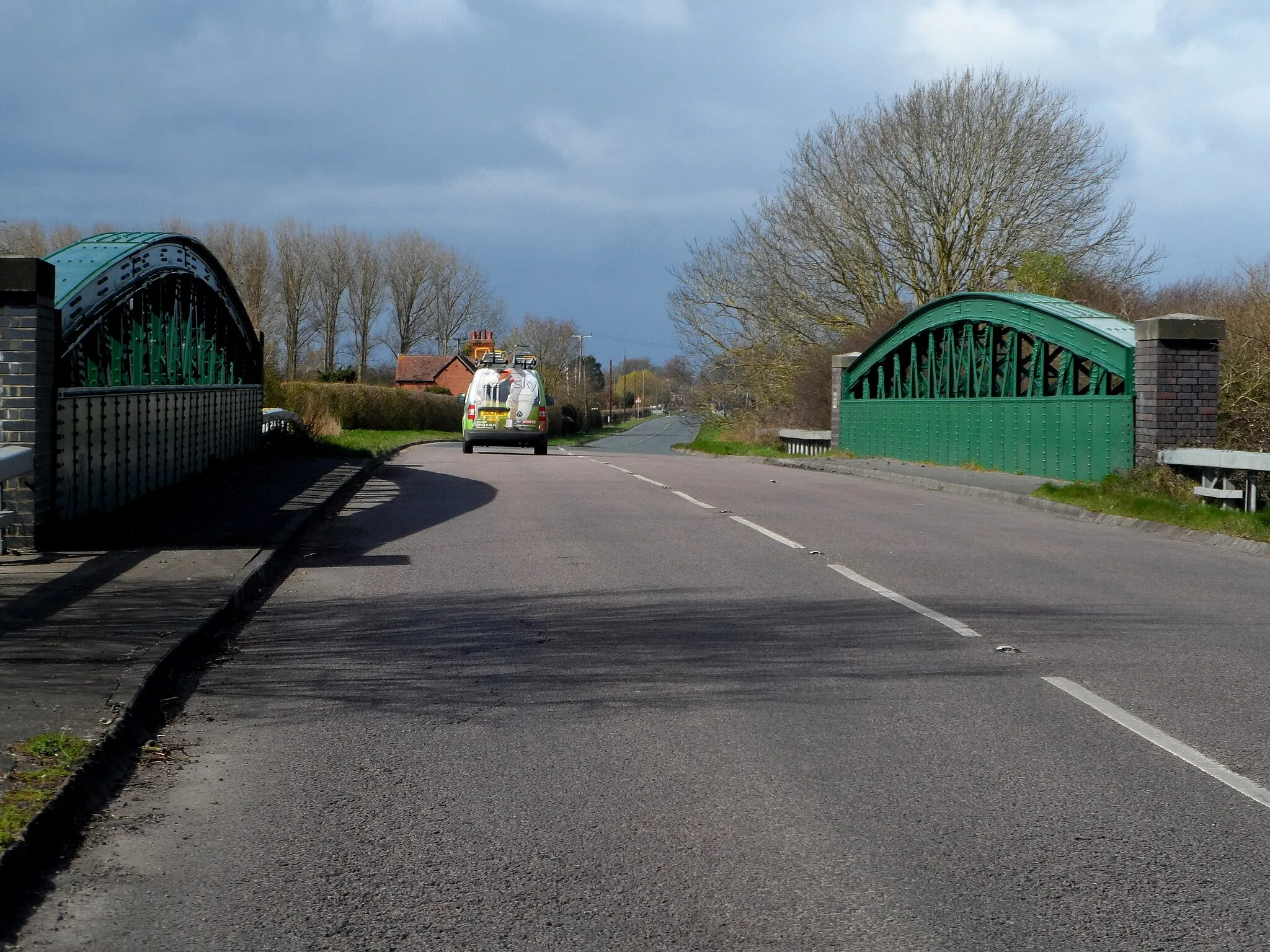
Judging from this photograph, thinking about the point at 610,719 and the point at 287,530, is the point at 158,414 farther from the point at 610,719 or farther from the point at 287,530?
the point at 610,719

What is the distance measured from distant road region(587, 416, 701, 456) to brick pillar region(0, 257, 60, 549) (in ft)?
105

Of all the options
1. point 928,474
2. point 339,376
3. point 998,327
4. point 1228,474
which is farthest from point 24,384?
point 339,376

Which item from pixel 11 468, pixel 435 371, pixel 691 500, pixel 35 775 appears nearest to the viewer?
pixel 35 775

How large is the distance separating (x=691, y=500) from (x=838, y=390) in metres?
18.3

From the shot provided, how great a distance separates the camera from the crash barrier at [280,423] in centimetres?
2716

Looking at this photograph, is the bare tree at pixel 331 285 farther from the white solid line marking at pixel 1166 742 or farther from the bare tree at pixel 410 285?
the white solid line marking at pixel 1166 742

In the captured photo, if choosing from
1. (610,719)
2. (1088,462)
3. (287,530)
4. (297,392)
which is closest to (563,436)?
(297,392)

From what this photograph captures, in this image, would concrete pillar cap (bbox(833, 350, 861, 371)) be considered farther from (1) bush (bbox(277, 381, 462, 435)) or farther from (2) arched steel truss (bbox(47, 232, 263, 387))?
(2) arched steel truss (bbox(47, 232, 263, 387))

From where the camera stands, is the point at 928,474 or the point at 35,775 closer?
the point at 35,775

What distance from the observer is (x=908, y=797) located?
4.64 metres

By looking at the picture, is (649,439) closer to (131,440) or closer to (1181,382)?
(1181,382)

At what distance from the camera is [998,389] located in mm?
26062

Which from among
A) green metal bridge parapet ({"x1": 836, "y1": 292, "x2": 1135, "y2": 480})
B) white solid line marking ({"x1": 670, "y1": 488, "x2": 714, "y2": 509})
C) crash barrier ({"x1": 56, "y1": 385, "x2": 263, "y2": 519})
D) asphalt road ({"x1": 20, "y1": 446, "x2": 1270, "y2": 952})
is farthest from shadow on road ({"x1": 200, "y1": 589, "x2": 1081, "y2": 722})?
green metal bridge parapet ({"x1": 836, "y1": 292, "x2": 1135, "y2": 480})

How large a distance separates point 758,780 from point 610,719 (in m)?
1.06
